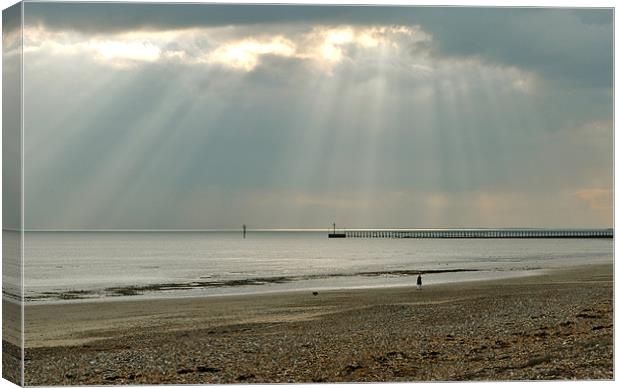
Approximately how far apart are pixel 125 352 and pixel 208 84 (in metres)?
4.72

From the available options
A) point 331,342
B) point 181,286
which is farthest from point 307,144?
point 181,286

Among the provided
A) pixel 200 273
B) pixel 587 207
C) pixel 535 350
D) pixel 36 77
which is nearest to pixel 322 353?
pixel 535 350

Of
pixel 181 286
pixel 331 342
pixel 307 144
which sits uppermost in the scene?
pixel 307 144

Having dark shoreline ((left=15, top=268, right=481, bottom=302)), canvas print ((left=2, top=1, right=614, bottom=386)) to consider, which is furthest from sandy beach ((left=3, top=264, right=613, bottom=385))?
dark shoreline ((left=15, top=268, right=481, bottom=302))

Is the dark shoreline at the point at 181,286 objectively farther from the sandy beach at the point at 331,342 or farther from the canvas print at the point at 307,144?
the canvas print at the point at 307,144

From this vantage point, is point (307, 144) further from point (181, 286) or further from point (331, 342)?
point (181, 286)

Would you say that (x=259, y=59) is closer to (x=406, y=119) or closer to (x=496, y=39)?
(x=406, y=119)

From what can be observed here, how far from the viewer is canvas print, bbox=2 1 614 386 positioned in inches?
457

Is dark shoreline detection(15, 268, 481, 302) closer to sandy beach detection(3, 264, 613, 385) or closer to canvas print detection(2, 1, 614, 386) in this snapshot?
sandy beach detection(3, 264, 613, 385)

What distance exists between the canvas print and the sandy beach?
2.3 inches

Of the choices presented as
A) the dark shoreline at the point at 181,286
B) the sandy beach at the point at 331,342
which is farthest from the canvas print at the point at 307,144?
the dark shoreline at the point at 181,286

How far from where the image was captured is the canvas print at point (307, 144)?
11.6m

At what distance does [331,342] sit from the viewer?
1382 cm

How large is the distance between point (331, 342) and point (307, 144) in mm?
3432
